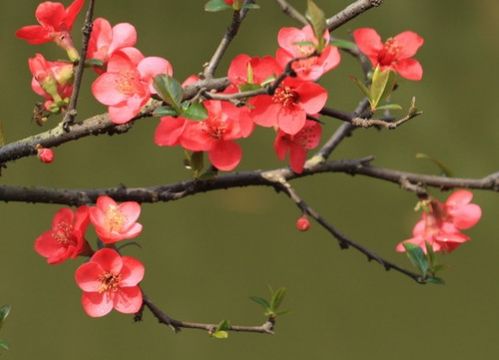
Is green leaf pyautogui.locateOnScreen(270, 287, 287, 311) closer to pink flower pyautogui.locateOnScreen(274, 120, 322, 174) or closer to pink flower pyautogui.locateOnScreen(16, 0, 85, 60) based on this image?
pink flower pyautogui.locateOnScreen(274, 120, 322, 174)

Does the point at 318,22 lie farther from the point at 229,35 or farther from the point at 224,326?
the point at 224,326

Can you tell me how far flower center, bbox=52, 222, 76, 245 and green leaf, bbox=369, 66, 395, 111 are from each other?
0.33m

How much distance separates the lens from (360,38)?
46.6 inches

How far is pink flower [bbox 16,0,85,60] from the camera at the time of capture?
1.07m

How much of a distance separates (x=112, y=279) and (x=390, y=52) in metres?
0.41

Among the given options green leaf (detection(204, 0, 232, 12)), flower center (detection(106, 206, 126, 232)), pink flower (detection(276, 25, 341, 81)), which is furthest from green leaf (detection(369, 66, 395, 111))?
flower center (detection(106, 206, 126, 232))

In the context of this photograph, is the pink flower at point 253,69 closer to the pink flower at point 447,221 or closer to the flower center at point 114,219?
the flower center at point 114,219

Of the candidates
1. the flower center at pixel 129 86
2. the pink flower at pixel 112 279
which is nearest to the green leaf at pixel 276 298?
the pink flower at pixel 112 279

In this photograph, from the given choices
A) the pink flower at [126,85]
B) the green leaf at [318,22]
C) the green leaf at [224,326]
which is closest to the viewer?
the green leaf at [318,22]

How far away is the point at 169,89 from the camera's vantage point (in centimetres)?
94

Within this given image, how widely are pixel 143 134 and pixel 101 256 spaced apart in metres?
0.90

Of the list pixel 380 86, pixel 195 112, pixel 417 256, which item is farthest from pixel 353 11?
pixel 417 256

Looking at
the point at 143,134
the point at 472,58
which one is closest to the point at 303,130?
the point at 143,134

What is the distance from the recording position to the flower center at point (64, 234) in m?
1.07
